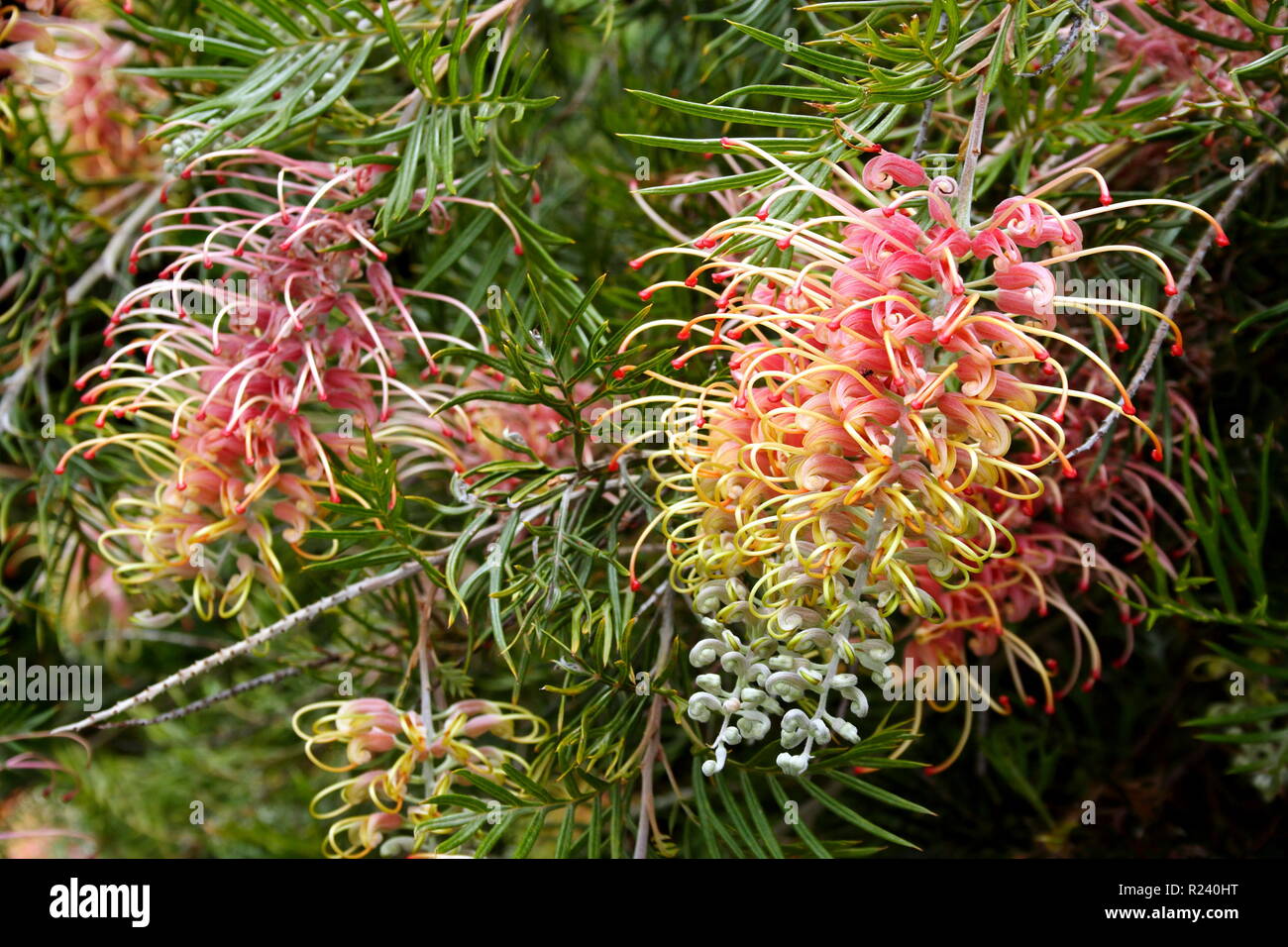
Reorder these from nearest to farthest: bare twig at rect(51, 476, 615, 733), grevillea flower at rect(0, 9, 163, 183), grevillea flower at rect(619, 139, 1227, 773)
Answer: grevillea flower at rect(619, 139, 1227, 773)
bare twig at rect(51, 476, 615, 733)
grevillea flower at rect(0, 9, 163, 183)

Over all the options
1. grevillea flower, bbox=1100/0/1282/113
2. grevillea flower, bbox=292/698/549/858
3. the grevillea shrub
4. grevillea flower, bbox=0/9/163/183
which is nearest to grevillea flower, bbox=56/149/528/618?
the grevillea shrub

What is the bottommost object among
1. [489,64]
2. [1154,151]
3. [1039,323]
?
[1039,323]

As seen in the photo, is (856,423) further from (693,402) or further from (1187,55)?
(1187,55)

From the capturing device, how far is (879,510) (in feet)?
1.57

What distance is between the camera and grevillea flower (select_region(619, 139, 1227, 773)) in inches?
18.0

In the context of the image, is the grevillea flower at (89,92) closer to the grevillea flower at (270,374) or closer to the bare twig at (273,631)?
the grevillea flower at (270,374)

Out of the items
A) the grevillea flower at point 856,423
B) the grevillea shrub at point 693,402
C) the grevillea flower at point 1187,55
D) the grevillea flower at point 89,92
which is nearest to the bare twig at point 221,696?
the grevillea shrub at point 693,402

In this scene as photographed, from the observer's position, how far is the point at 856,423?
457 millimetres

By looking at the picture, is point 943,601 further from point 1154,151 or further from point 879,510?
point 1154,151

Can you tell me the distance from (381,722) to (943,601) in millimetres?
360

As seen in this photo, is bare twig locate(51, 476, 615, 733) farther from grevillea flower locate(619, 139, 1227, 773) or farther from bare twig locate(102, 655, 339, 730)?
grevillea flower locate(619, 139, 1227, 773)

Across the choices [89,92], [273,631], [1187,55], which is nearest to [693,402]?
[273,631]
